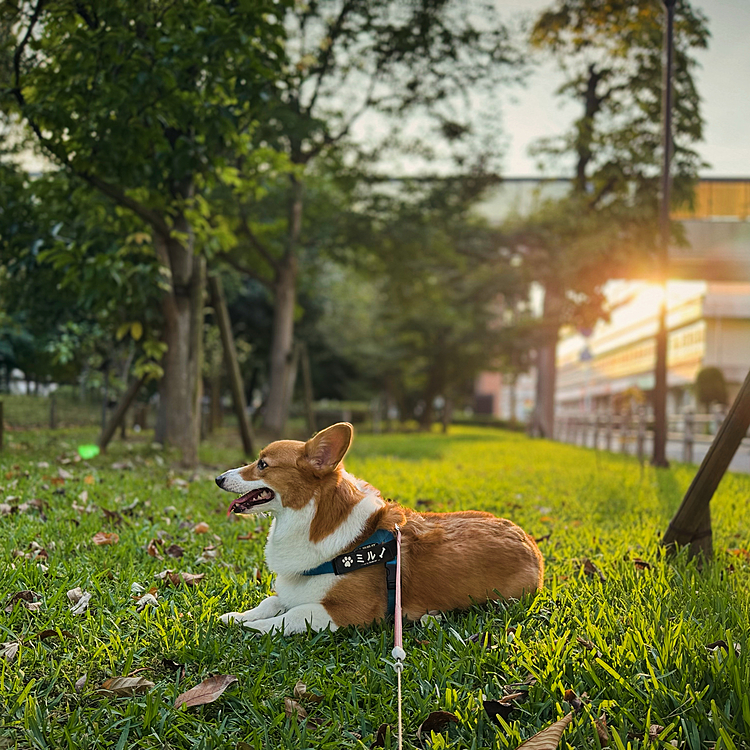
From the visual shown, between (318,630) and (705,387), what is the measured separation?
41.1 metres

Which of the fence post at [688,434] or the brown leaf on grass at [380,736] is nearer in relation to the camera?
the brown leaf on grass at [380,736]

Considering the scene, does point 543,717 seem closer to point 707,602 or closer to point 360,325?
point 707,602

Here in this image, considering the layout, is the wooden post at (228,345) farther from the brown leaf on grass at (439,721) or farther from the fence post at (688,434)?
the fence post at (688,434)

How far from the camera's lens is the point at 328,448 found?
317 cm

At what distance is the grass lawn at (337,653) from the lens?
2.36 meters

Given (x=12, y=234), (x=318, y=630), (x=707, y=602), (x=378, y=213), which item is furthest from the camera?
(x=378, y=213)

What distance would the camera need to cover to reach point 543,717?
97.2 inches

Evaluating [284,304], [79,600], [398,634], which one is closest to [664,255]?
[284,304]

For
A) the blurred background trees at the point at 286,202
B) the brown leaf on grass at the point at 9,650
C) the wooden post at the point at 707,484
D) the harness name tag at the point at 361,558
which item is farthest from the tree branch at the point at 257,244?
the brown leaf on grass at the point at 9,650

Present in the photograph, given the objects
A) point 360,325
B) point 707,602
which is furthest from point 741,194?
point 707,602

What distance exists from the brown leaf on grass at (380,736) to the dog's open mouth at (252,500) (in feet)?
3.77

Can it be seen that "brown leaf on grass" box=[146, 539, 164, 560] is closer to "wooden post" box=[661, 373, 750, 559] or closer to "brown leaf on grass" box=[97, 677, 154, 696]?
"brown leaf on grass" box=[97, 677, 154, 696]

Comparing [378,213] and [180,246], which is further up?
[378,213]

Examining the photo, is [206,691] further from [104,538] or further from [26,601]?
[104,538]
